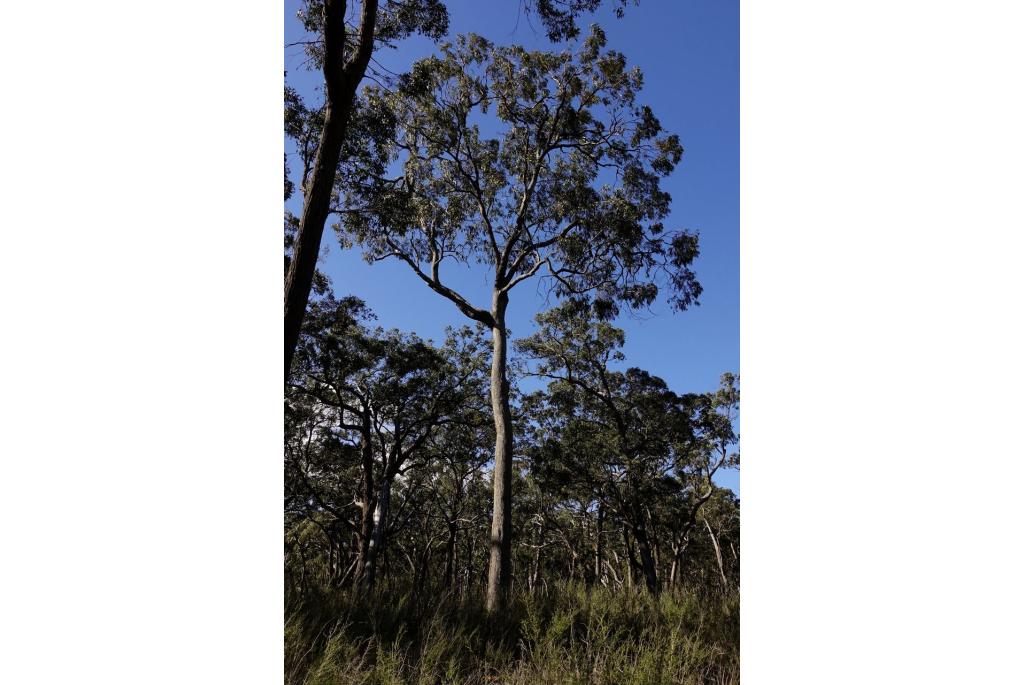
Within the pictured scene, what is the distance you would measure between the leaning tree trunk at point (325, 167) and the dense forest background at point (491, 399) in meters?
0.01

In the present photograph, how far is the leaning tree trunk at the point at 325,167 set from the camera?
2.95m

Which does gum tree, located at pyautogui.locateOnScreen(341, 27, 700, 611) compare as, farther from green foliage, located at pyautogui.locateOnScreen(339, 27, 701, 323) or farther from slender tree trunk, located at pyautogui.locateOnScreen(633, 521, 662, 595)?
slender tree trunk, located at pyautogui.locateOnScreen(633, 521, 662, 595)

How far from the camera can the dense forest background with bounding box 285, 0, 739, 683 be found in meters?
3.14

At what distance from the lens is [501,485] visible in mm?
6352

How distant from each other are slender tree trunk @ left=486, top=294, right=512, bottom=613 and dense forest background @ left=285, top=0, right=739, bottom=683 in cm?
3

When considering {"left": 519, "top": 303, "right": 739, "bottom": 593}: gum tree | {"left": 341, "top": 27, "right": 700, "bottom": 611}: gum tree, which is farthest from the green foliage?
{"left": 519, "top": 303, "right": 739, "bottom": 593}: gum tree
